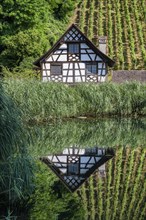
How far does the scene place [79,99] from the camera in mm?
30516

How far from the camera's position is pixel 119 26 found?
195 ft

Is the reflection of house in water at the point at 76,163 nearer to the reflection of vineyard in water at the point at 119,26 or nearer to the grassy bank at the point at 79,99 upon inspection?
the grassy bank at the point at 79,99

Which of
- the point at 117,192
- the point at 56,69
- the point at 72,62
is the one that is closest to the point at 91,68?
the point at 72,62

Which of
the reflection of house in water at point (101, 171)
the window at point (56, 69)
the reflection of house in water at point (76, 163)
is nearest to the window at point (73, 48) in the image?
the window at point (56, 69)

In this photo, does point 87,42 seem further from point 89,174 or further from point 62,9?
point 89,174

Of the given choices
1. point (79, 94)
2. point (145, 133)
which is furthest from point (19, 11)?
point (145, 133)

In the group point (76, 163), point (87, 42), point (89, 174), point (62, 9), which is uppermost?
point (62, 9)

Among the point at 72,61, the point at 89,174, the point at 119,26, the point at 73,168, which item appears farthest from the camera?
the point at 119,26

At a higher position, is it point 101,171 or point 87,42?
point 87,42

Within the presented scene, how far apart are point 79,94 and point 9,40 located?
13.5 meters

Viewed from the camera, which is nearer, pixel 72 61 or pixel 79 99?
pixel 79 99

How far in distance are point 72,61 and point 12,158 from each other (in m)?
29.1

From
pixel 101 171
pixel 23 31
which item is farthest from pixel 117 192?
pixel 23 31

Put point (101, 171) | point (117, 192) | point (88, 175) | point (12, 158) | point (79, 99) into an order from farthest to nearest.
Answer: point (79, 99)
point (101, 171)
point (88, 175)
point (117, 192)
point (12, 158)
